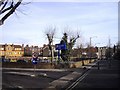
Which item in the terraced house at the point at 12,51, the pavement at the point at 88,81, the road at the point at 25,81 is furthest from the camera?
the terraced house at the point at 12,51

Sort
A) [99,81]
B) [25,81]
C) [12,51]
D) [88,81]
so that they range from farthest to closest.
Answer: [12,51] → [88,81] → [99,81] → [25,81]

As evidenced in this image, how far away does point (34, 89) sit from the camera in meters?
23.1

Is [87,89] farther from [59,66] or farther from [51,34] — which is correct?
[51,34]

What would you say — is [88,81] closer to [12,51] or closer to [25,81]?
[25,81]

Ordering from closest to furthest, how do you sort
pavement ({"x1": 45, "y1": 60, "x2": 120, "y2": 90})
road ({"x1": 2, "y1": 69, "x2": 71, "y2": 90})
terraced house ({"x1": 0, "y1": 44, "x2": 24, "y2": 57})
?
road ({"x1": 2, "y1": 69, "x2": 71, "y2": 90})
pavement ({"x1": 45, "y1": 60, "x2": 120, "y2": 90})
terraced house ({"x1": 0, "y1": 44, "x2": 24, "y2": 57})

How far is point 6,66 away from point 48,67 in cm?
845

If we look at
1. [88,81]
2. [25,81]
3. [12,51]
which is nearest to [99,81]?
[88,81]

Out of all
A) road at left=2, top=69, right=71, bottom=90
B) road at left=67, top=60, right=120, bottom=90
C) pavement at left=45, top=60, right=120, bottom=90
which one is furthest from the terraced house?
road at left=2, top=69, right=71, bottom=90

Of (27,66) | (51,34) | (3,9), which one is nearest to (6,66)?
(27,66)

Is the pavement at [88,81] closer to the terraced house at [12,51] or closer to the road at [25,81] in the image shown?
the road at [25,81]

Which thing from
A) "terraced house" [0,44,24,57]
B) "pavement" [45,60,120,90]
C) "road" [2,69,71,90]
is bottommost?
"pavement" [45,60,120,90]

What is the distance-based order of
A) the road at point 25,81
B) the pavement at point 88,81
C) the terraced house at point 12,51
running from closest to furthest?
the road at point 25,81, the pavement at point 88,81, the terraced house at point 12,51

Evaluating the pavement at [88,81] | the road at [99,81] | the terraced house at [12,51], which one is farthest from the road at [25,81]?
the terraced house at [12,51]

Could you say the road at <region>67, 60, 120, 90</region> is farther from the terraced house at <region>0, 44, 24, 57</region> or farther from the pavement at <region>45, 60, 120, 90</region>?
the terraced house at <region>0, 44, 24, 57</region>
